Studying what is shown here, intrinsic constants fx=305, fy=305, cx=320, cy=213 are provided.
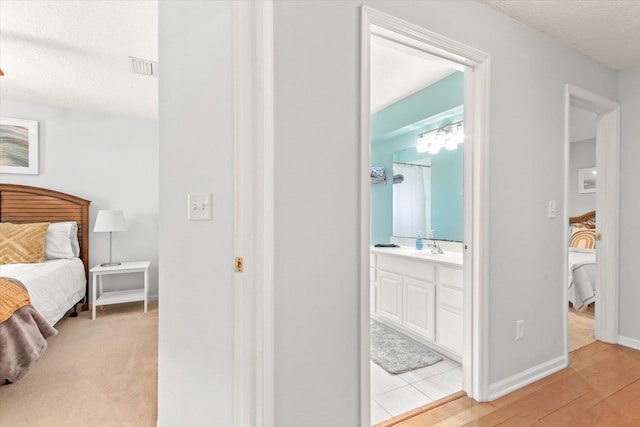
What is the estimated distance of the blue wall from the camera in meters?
2.95

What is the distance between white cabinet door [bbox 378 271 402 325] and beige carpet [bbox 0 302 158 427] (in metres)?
2.05

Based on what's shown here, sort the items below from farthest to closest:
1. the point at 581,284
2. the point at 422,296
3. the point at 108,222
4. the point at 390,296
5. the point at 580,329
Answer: the point at 108,222 < the point at 581,284 < the point at 580,329 < the point at 390,296 < the point at 422,296

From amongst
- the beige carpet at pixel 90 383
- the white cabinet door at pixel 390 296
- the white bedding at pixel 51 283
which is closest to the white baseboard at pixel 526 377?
the white cabinet door at pixel 390 296

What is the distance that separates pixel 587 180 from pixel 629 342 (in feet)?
10.6

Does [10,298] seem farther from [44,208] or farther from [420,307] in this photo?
[420,307]

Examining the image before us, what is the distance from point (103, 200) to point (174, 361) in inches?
136

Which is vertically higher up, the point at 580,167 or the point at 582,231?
the point at 580,167

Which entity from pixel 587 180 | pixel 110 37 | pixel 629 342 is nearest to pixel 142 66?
pixel 110 37

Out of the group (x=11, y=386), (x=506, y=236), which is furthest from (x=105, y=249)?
(x=506, y=236)

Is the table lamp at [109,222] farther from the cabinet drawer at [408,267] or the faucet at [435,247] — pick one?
the faucet at [435,247]

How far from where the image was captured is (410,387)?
2053 millimetres

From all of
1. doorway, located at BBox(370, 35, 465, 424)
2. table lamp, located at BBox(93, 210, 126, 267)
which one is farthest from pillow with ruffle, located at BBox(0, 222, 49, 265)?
doorway, located at BBox(370, 35, 465, 424)

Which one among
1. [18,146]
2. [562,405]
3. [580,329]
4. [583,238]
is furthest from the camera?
[583,238]

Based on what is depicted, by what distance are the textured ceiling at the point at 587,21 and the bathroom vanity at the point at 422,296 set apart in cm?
172
